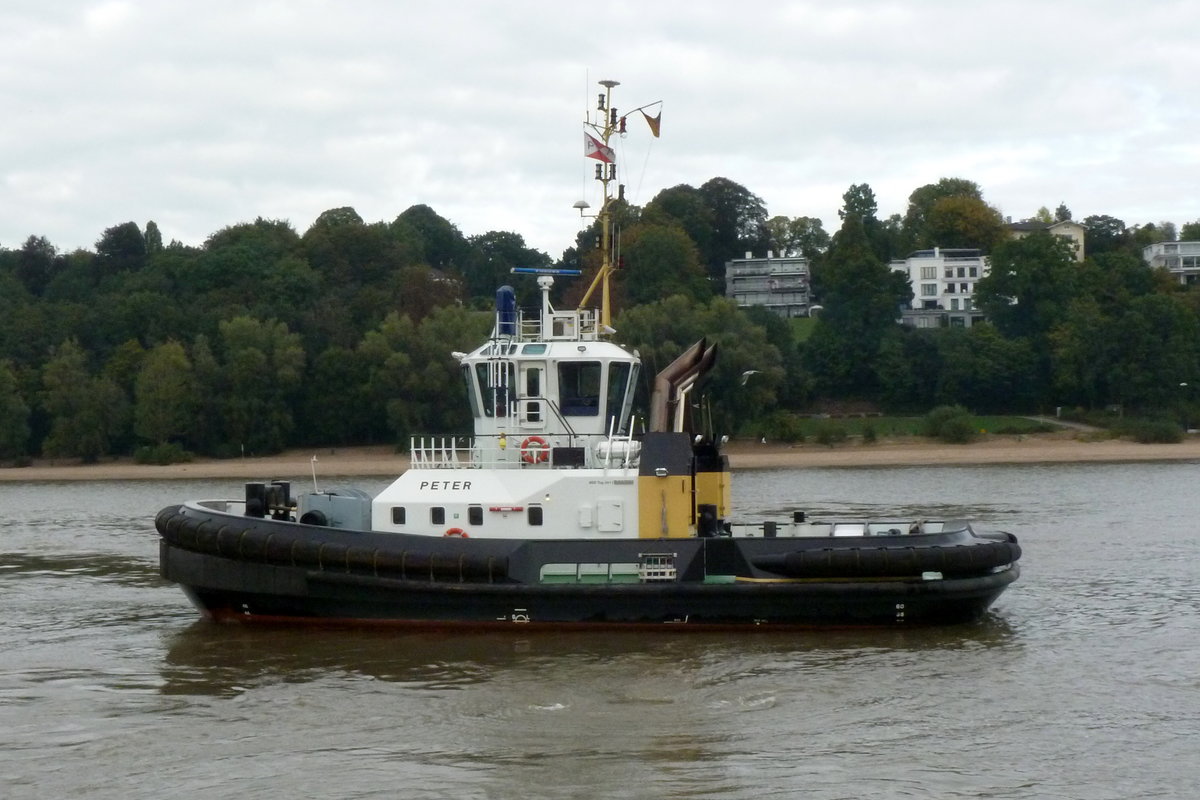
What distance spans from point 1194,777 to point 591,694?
5.10 meters

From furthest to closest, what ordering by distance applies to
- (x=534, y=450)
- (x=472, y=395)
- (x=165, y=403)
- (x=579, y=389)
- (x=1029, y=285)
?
1. (x=1029, y=285)
2. (x=165, y=403)
3. (x=472, y=395)
4. (x=579, y=389)
5. (x=534, y=450)

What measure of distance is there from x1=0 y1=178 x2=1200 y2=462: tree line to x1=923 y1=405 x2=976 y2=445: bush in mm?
5498

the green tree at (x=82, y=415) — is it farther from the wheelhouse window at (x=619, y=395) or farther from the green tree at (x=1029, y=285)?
the wheelhouse window at (x=619, y=395)

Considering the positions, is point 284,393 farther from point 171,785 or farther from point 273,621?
point 171,785

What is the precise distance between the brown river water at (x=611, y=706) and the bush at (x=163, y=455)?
3157cm

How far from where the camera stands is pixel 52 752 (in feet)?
38.3

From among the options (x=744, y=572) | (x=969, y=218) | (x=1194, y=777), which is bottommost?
(x=1194, y=777)

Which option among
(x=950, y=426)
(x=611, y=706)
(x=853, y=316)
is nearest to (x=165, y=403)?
(x=950, y=426)

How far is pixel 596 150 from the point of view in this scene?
650 inches

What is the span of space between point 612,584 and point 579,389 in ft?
7.94

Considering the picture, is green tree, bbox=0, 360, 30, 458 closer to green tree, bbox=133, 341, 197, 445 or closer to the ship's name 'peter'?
green tree, bbox=133, 341, 197, 445

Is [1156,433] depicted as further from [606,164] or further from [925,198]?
[925,198]

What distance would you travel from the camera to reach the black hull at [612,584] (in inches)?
579

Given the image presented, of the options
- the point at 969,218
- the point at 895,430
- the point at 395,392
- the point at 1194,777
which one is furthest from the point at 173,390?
the point at 969,218
